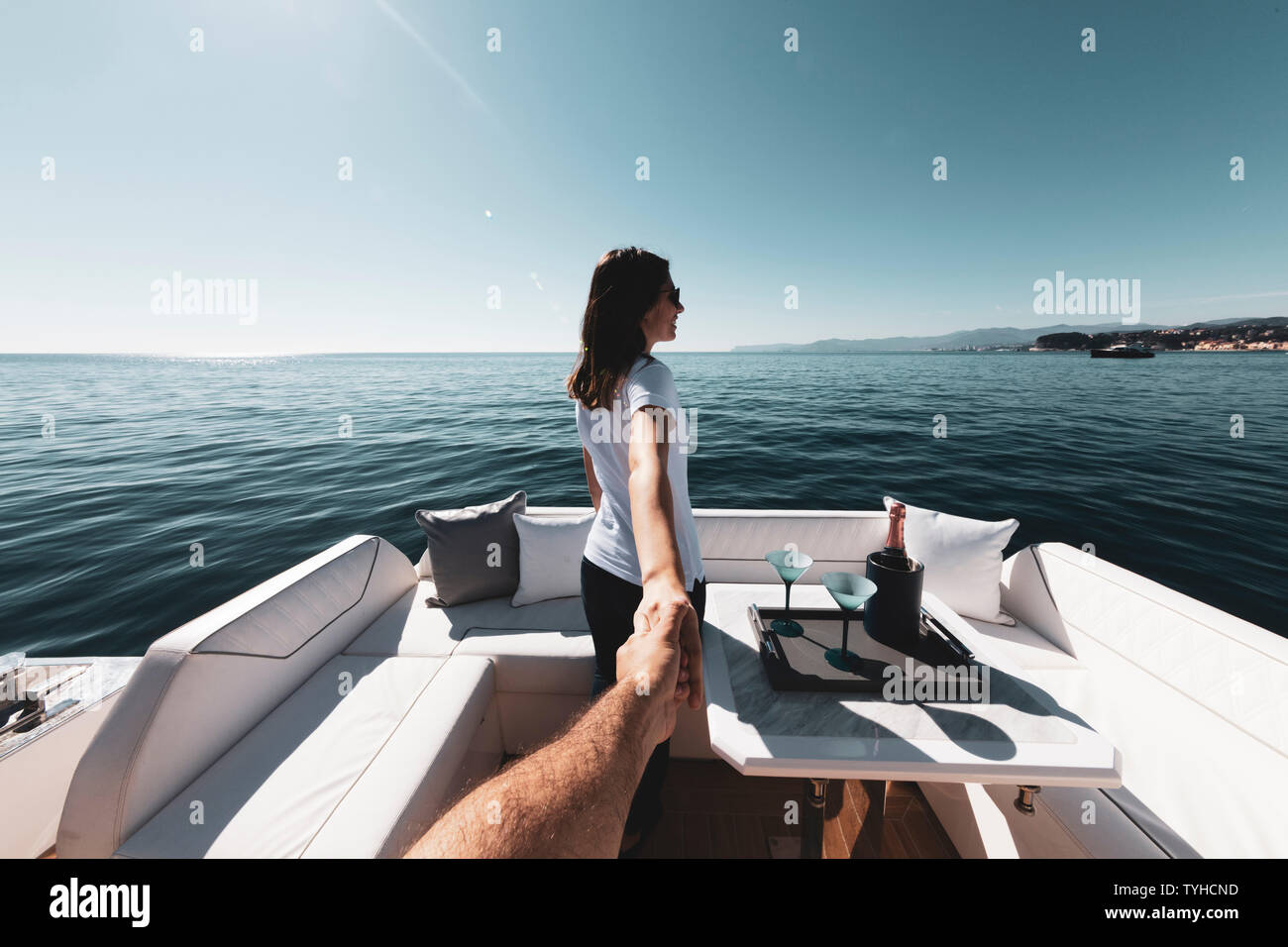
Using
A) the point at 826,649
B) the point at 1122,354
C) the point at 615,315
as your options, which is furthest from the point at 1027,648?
the point at 1122,354

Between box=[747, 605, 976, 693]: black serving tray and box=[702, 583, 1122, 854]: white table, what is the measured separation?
3 centimetres

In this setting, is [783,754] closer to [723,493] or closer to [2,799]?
[2,799]

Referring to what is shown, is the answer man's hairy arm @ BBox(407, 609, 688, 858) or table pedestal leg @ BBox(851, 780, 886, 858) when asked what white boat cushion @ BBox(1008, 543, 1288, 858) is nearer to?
table pedestal leg @ BBox(851, 780, 886, 858)

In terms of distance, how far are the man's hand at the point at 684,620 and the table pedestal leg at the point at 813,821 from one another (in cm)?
123

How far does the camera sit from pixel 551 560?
122 inches

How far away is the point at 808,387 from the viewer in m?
19.2

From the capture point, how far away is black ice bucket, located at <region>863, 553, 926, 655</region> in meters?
1.63

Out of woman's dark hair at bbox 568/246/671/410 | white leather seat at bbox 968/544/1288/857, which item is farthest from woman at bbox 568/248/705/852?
white leather seat at bbox 968/544/1288/857

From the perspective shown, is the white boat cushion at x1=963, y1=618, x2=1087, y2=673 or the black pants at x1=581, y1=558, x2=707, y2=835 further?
the white boat cushion at x1=963, y1=618, x2=1087, y2=673

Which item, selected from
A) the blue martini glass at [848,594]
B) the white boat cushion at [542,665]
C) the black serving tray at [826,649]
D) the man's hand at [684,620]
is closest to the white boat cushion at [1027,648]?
the black serving tray at [826,649]

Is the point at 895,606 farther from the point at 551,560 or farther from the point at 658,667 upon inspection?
the point at 551,560

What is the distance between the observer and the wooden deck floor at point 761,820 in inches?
80.9

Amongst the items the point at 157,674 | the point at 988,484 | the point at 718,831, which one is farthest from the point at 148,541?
the point at 988,484
